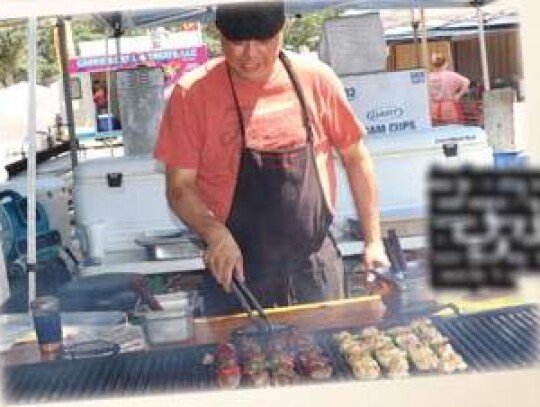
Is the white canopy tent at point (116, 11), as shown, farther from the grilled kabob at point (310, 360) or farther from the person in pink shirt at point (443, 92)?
the grilled kabob at point (310, 360)

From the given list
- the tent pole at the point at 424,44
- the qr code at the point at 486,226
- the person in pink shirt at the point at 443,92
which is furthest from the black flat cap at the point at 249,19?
the qr code at the point at 486,226

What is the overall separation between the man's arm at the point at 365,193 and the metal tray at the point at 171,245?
0.71 m

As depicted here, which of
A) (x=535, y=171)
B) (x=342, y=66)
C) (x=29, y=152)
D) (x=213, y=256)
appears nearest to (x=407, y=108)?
(x=342, y=66)

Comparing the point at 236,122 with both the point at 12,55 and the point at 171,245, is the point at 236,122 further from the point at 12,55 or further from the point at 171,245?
the point at 12,55

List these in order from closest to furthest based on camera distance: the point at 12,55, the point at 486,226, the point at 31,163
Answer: the point at 486,226, the point at 12,55, the point at 31,163

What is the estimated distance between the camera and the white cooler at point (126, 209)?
4945mm

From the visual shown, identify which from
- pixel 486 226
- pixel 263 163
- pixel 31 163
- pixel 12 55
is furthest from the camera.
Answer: pixel 31 163

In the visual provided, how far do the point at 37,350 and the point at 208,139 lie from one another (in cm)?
116

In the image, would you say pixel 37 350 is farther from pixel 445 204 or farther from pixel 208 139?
pixel 445 204

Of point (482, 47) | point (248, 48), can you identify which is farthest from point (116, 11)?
point (482, 47)

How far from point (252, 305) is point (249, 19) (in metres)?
1.21

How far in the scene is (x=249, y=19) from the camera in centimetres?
481

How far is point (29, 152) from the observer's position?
16.1 ft

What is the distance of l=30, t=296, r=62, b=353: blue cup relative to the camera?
4922mm
